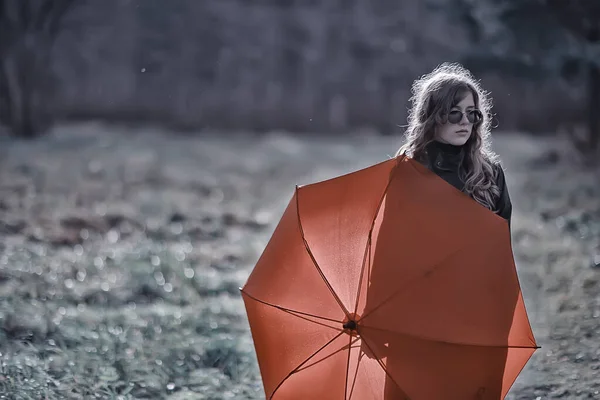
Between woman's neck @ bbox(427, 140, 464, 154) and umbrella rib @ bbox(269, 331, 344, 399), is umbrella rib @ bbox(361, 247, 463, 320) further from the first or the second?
woman's neck @ bbox(427, 140, 464, 154)

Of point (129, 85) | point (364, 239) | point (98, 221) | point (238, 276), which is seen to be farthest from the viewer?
point (129, 85)

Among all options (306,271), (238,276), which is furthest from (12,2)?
(306,271)

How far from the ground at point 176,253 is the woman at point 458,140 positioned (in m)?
1.58

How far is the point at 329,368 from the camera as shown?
A: 2.74 metres

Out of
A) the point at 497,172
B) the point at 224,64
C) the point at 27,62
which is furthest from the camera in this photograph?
the point at 224,64

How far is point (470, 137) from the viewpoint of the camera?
2947mm

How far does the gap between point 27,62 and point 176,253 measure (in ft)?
27.3

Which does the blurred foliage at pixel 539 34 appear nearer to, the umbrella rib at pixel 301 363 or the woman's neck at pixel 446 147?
the woman's neck at pixel 446 147

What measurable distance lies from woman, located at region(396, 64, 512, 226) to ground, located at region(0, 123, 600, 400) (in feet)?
5.19

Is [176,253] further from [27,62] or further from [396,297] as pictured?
[27,62]

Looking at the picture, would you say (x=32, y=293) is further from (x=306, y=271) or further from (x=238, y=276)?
(x=306, y=271)

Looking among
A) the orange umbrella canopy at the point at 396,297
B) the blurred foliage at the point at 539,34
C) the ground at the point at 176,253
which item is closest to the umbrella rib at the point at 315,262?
the orange umbrella canopy at the point at 396,297

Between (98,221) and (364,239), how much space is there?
735 centimetres

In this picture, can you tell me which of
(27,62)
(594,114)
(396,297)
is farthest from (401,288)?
(27,62)
